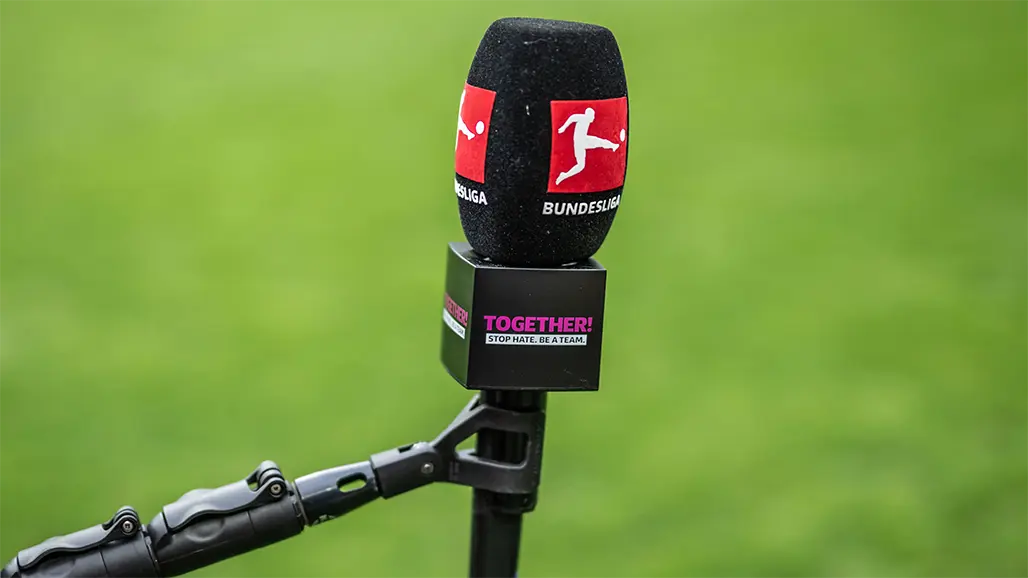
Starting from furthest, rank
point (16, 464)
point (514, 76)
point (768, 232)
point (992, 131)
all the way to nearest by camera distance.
A: point (992, 131)
point (768, 232)
point (16, 464)
point (514, 76)

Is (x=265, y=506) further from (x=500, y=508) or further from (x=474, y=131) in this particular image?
(x=474, y=131)

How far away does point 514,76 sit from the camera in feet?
3.01

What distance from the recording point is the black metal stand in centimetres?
102

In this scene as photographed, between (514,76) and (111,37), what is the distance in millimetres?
2950

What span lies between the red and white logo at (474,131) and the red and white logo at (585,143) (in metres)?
0.05

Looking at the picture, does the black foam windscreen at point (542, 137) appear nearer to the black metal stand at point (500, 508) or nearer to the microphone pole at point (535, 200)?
the microphone pole at point (535, 200)

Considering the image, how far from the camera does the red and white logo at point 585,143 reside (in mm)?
914

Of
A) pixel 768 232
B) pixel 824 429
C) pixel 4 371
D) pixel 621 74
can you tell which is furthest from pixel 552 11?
pixel 621 74

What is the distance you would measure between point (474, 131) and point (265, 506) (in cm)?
34

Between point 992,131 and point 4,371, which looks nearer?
point 4,371

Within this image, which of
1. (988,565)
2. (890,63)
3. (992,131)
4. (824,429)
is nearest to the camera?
(988,565)

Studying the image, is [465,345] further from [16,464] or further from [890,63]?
[890,63]

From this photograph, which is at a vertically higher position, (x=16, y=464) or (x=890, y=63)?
(x=890, y=63)

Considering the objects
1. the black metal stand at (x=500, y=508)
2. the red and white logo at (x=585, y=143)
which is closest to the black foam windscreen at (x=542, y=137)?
the red and white logo at (x=585, y=143)
